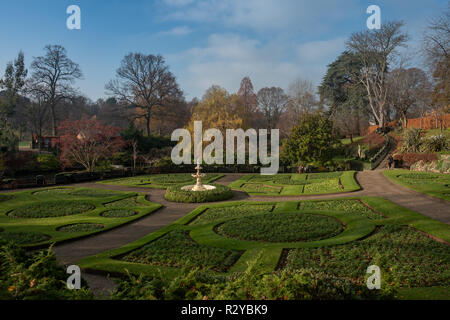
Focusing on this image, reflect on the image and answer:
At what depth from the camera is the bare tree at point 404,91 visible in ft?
142

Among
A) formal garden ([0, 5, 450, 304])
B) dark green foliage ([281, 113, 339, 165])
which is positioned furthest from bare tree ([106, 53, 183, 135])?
dark green foliage ([281, 113, 339, 165])

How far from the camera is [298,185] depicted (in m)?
21.8

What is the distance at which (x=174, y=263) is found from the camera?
8.73 metres

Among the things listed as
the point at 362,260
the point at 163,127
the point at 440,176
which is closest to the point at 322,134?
the point at 440,176

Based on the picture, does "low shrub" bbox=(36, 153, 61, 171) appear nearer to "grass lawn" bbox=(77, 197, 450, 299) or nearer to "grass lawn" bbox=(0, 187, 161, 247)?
"grass lawn" bbox=(0, 187, 161, 247)

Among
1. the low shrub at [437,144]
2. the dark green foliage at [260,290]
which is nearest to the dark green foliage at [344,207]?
the dark green foliage at [260,290]

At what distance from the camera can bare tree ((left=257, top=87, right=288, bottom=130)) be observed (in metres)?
53.9

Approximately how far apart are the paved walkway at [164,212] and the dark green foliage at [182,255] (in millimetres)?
1424

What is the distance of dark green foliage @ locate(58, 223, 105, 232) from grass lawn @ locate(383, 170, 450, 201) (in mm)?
16447

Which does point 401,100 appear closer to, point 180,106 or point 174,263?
point 180,106

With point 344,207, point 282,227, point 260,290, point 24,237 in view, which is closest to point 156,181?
point 24,237

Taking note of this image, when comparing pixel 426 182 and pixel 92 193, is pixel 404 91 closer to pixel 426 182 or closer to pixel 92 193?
pixel 426 182

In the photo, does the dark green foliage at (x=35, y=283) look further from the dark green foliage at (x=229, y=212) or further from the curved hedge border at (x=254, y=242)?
the dark green foliage at (x=229, y=212)
